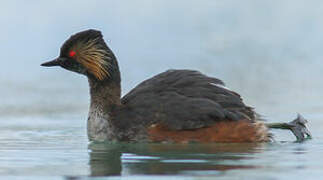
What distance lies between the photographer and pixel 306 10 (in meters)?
21.6

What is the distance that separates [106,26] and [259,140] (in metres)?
8.93

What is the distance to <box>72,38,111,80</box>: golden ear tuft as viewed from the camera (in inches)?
482

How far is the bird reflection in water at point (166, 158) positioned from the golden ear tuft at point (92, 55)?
3.50 ft

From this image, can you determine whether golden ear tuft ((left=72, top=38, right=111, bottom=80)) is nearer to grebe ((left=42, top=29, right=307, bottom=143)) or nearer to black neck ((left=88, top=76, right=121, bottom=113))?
grebe ((left=42, top=29, right=307, bottom=143))

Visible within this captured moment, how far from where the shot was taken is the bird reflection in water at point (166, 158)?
9148 mm

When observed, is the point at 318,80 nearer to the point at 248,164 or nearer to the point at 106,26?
the point at 106,26

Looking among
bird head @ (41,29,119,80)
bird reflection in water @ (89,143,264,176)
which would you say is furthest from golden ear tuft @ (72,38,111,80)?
bird reflection in water @ (89,143,264,176)

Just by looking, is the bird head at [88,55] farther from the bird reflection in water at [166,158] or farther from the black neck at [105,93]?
the bird reflection in water at [166,158]

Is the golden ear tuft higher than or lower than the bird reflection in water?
higher

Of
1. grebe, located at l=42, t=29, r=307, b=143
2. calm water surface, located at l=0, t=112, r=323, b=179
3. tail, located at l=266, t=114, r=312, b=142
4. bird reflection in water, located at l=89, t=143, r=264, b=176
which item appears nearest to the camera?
calm water surface, located at l=0, t=112, r=323, b=179

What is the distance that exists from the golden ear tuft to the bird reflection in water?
1065 millimetres

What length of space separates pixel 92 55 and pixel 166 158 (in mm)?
2587

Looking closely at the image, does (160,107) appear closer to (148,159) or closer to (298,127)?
(148,159)

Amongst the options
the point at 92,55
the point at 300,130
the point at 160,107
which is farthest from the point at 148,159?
the point at 300,130
